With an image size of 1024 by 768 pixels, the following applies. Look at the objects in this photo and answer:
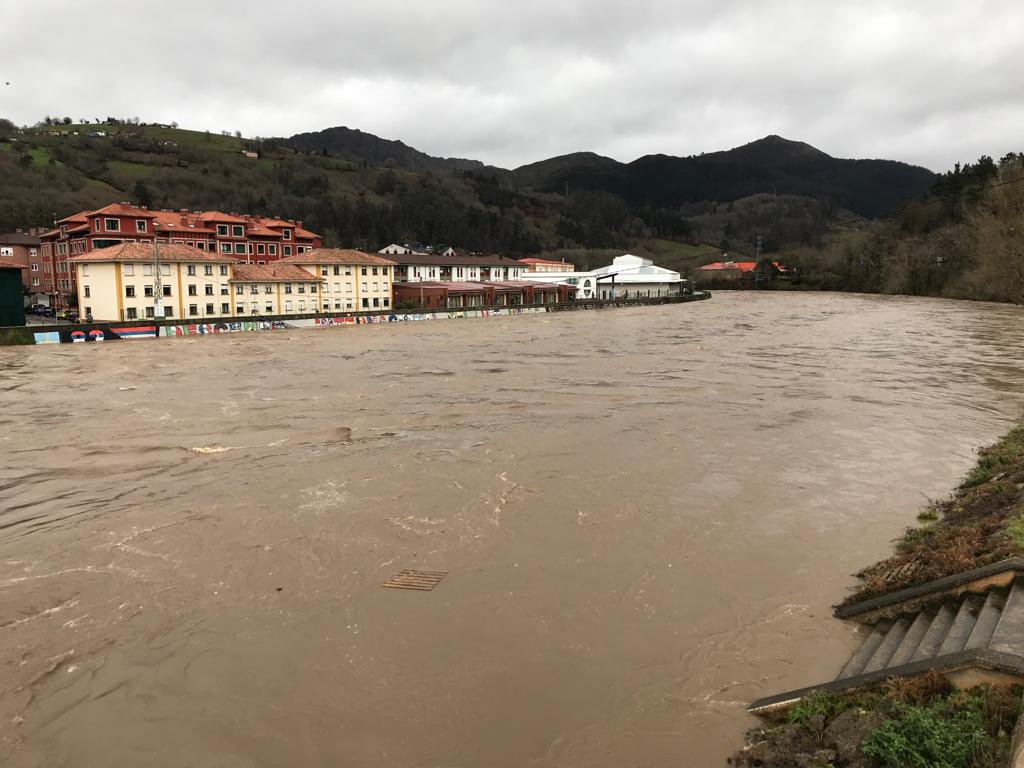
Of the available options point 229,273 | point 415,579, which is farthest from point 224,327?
point 415,579

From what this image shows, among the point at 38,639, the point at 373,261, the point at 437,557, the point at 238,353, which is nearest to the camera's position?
the point at 38,639

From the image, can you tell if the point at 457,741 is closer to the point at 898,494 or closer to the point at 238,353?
the point at 898,494

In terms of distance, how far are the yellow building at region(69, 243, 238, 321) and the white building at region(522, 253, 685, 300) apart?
5099cm

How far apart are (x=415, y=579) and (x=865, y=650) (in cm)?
571

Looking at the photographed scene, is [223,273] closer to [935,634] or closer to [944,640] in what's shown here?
[935,634]

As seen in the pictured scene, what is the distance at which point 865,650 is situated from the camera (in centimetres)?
725

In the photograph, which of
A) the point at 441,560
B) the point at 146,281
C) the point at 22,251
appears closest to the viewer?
the point at 441,560

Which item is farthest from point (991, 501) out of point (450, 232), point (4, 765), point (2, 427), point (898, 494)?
point (450, 232)

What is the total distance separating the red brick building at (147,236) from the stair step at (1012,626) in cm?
6499

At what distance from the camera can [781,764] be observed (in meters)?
5.41

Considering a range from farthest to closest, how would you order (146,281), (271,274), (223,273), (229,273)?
(271,274)
(229,273)
(223,273)
(146,281)

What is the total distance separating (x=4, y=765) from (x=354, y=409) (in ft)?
53.6

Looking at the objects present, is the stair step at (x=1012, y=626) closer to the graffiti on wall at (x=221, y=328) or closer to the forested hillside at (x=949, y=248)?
the graffiti on wall at (x=221, y=328)

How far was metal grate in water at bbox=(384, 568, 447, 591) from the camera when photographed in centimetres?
944
